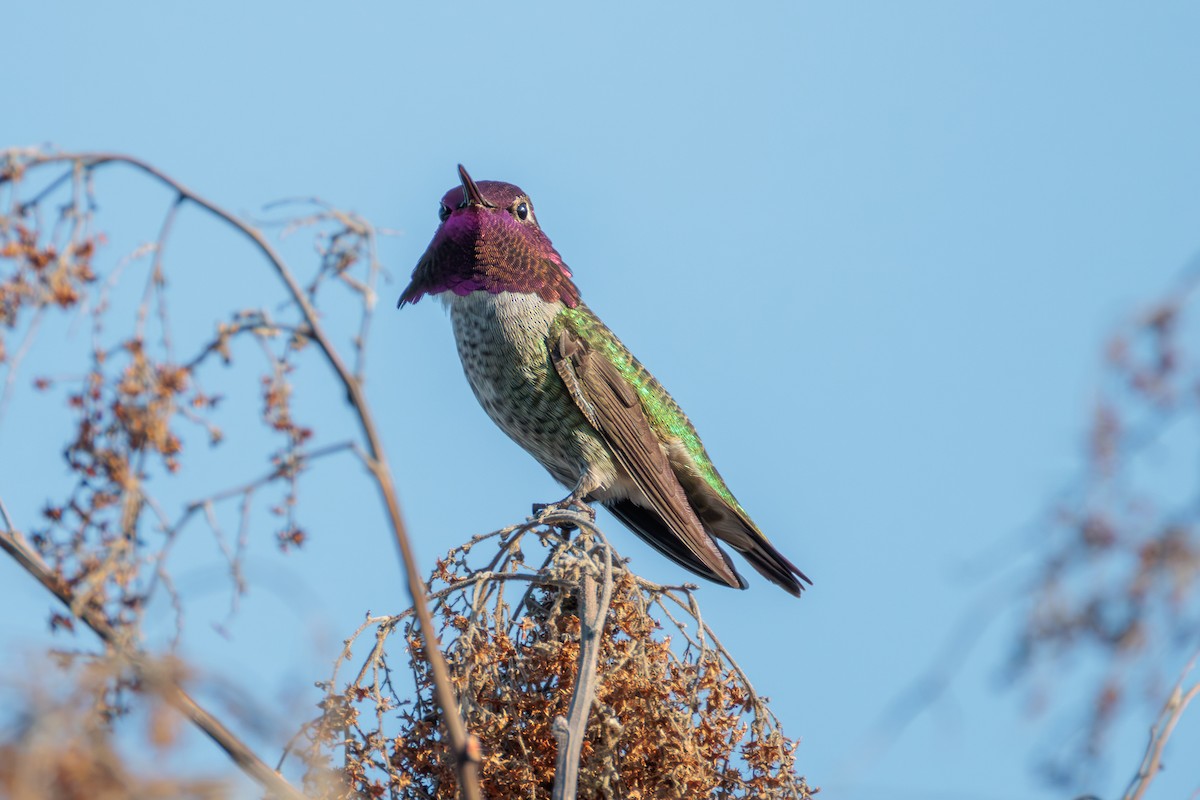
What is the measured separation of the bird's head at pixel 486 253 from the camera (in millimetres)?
6723

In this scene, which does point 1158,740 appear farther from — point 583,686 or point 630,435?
point 630,435

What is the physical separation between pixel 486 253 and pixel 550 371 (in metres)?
0.64

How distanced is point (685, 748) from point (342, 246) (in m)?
1.62

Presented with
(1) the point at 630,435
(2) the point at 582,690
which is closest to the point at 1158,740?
(2) the point at 582,690

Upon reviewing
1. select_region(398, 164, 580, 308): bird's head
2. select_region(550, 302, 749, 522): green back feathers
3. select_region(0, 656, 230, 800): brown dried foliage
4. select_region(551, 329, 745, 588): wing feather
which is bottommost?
select_region(0, 656, 230, 800): brown dried foliage

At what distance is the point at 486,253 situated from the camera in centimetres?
671

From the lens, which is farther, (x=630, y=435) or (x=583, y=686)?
(x=630, y=435)

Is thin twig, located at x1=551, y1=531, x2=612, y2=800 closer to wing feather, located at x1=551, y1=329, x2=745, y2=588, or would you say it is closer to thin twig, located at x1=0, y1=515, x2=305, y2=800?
thin twig, located at x1=0, y1=515, x2=305, y2=800

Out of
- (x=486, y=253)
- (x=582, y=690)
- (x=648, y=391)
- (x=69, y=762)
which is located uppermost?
(x=486, y=253)

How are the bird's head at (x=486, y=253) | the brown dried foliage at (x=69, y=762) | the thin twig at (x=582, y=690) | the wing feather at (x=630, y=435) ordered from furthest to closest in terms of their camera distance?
1. the bird's head at (x=486, y=253)
2. the wing feather at (x=630, y=435)
3. the thin twig at (x=582, y=690)
4. the brown dried foliage at (x=69, y=762)

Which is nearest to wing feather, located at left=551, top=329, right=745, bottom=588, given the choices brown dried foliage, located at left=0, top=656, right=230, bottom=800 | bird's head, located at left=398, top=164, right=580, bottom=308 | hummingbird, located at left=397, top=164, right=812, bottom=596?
hummingbird, located at left=397, top=164, right=812, bottom=596

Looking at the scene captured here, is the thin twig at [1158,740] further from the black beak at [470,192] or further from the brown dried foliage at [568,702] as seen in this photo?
the black beak at [470,192]

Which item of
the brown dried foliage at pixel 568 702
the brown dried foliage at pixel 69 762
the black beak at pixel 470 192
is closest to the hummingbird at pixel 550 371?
the black beak at pixel 470 192

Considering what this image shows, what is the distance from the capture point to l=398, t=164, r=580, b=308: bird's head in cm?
672
